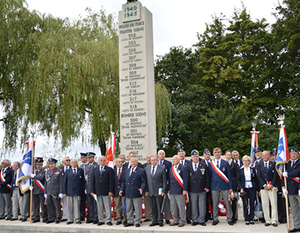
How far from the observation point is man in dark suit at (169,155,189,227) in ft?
29.5

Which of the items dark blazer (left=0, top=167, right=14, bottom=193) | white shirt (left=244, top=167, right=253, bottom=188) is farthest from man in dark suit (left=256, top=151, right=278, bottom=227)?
dark blazer (left=0, top=167, right=14, bottom=193)

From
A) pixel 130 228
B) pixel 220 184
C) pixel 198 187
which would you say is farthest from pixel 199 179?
pixel 130 228

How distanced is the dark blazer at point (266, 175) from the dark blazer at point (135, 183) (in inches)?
114

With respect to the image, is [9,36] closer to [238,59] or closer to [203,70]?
[203,70]

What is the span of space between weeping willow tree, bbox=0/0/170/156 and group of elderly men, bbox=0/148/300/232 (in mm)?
7166

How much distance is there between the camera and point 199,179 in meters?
9.06

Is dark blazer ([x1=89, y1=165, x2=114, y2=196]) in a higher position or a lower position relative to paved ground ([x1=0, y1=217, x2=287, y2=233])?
higher

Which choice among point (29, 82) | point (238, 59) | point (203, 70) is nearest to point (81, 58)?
point (29, 82)

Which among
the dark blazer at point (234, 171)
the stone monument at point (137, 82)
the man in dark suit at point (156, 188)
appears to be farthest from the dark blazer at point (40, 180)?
the dark blazer at point (234, 171)

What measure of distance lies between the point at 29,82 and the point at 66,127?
279 cm

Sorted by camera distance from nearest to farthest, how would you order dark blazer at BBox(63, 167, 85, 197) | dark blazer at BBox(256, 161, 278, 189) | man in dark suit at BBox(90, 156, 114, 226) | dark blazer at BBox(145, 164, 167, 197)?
1. dark blazer at BBox(256, 161, 278, 189)
2. dark blazer at BBox(145, 164, 167, 197)
3. man in dark suit at BBox(90, 156, 114, 226)
4. dark blazer at BBox(63, 167, 85, 197)

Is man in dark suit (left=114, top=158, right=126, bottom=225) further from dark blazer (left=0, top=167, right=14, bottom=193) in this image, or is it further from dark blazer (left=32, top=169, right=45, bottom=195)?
dark blazer (left=0, top=167, right=14, bottom=193)

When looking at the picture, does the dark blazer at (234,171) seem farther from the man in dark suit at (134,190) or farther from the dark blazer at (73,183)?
the dark blazer at (73,183)

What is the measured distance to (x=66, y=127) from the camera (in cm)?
1717
